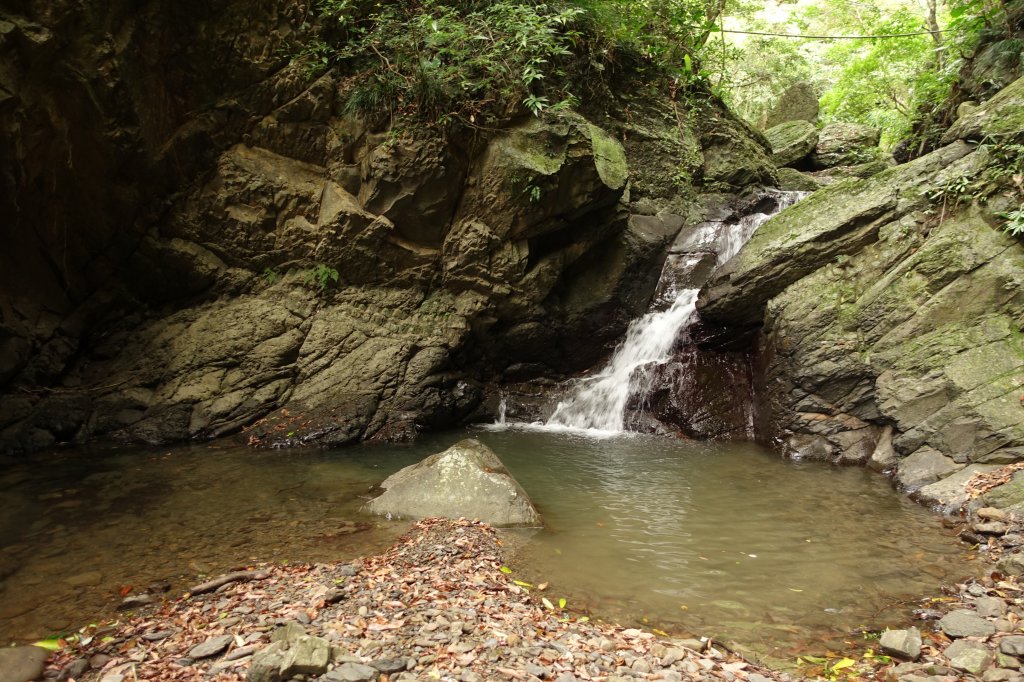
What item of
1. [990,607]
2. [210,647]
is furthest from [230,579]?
[990,607]

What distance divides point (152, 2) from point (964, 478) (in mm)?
12151

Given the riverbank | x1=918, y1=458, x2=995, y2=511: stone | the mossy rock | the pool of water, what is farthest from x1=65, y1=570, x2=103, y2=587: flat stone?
the mossy rock

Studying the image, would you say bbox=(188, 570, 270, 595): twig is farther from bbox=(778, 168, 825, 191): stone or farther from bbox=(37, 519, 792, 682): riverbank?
bbox=(778, 168, 825, 191): stone

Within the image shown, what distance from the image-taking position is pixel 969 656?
3254mm

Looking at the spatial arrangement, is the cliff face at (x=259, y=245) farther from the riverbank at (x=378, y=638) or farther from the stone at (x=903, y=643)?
the stone at (x=903, y=643)

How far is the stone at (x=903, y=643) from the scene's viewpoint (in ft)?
11.0

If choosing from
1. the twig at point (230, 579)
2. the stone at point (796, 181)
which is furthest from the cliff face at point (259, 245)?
the stone at point (796, 181)

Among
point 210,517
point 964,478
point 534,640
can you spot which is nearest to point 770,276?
point 964,478

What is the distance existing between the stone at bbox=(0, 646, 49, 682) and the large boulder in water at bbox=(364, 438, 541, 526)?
2.88m

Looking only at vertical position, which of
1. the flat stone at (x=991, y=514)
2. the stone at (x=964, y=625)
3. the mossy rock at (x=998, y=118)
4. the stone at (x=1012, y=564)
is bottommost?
the stone at (x=964, y=625)

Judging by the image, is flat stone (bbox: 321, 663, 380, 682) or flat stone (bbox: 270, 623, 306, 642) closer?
flat stone (bbox: 321, 663, 380, 682)

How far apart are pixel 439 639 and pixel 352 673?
55cm

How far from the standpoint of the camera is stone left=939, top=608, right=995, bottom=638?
11.7 ft

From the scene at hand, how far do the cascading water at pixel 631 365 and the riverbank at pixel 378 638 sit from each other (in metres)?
6.44
